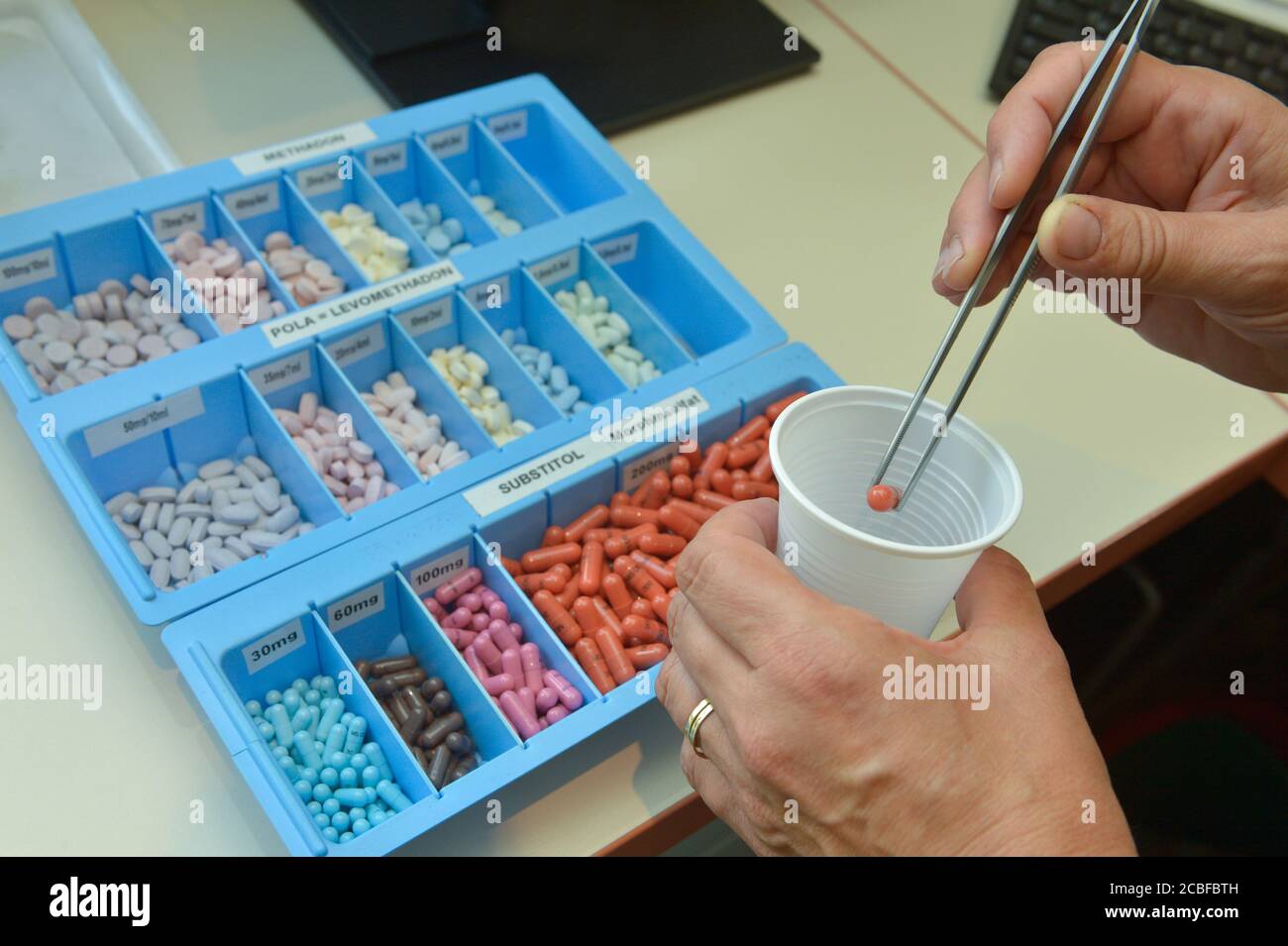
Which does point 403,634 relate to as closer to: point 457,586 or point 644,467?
point 457,586

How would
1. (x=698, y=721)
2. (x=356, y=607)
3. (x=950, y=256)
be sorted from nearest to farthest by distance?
1. (x=698, y=721)
2. (x=950, y=256)
3. (x=356, y=607)

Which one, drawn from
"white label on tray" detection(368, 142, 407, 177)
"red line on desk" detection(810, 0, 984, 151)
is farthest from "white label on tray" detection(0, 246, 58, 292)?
"red line on desk" detection(810, 0, 984, 151)

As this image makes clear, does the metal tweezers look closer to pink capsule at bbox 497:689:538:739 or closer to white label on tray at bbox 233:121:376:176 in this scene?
pink capsule at bbox 497:689:538:739

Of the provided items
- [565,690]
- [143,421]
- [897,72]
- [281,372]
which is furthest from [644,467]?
[897,72]

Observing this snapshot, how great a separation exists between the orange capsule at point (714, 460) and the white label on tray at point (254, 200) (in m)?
0.62

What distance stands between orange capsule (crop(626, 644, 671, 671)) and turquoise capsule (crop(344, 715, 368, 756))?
9.7 inches

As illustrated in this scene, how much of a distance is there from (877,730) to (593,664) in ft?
1.28

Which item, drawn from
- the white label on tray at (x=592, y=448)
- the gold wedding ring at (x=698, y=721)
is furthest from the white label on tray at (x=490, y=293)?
the gold wedding ring at (x=698, y=721)

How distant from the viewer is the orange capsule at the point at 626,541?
46.5 inches

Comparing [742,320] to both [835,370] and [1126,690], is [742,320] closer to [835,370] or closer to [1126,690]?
[835,370]

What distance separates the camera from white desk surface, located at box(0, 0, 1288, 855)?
98 cm

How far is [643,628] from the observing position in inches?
44.1

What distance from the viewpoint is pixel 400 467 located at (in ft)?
4.01

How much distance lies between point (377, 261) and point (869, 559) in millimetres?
846
